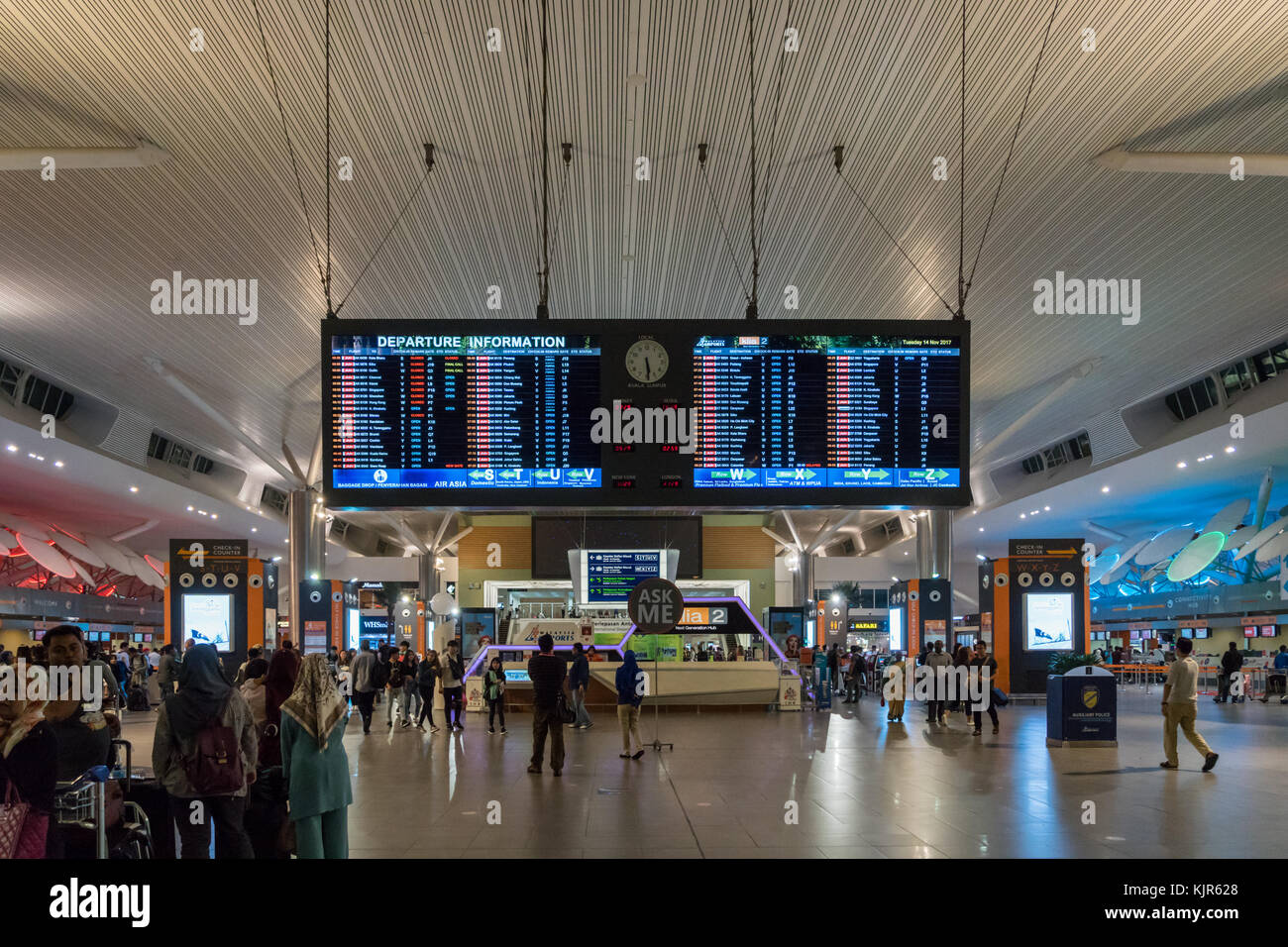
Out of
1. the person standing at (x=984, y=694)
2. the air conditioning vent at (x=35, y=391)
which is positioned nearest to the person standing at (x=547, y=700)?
the person standing at (x=984, y=694)

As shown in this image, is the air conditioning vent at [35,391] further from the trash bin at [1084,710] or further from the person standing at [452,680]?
the trash bin at [1084,710]

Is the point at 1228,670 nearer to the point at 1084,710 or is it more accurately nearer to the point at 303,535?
the point at 1084,710

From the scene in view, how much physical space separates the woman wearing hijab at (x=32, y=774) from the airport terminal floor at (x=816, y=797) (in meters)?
2.90

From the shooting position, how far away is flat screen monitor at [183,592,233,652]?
2522 centimetres

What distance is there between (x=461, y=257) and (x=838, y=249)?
5652 mm

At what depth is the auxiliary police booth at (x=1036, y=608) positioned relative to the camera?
27.5 meters

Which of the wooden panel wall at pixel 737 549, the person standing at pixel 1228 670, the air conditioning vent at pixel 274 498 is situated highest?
the air conditioning vent at pixel 274 498

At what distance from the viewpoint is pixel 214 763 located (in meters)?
6.32

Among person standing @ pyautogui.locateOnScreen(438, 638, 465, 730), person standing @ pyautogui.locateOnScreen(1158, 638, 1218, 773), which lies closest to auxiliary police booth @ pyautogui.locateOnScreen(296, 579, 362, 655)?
person standing @ pyautogui.locateOnScreen(438, 638, 465, 730)

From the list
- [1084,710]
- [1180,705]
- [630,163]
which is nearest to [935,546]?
[1084,710]

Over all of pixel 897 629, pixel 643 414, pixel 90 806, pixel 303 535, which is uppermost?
pixel 643 414

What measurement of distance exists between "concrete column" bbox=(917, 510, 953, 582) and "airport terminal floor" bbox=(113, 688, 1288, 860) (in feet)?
51.0

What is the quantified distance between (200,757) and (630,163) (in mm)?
9730
